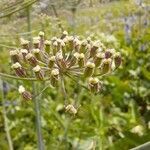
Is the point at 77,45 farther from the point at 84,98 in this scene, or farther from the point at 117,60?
the point at 84,98

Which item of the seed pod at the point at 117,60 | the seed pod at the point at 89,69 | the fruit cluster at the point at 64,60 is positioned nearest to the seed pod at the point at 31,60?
the fruit cluster at the point at 64,60

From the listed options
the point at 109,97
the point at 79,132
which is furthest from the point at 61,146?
the point at 109,97

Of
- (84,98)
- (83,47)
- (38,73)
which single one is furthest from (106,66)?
(84,98)

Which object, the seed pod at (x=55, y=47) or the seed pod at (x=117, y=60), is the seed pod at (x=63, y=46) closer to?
the seed pod at (x=55, y=47)

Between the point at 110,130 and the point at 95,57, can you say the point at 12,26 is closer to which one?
Answer: the point at 95,57

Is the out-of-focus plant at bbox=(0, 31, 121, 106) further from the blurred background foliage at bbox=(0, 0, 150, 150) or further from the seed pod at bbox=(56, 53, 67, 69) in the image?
the blurred background foliage at bbox=(0, 0, 150, 150)

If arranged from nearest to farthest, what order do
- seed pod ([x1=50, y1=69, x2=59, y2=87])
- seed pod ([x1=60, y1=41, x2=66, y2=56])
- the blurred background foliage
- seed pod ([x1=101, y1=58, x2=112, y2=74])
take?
seed pod ([x1=50, y1=69, x2=59, y2=87])
seed pod ([x1=101, y1=58, x2=112, y2=74])
seed pod ([x1=60, y1=41, x2=66, y2=56])
the blurred background foliage

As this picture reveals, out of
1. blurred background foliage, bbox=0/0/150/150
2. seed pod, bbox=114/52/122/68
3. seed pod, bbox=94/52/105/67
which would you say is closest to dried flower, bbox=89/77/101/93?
seed pod, bbox=94/52/105/67

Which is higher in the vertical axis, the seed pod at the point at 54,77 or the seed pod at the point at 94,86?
the seed pod at the point at 54,77
